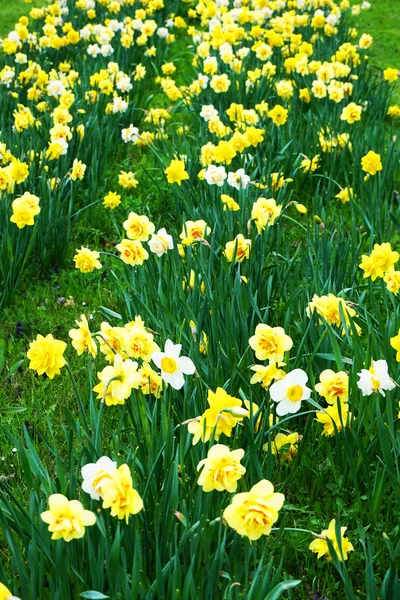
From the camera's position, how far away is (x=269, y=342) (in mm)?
1890

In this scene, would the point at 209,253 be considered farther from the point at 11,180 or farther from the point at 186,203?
the point at 11,180

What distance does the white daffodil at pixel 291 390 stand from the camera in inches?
65.1

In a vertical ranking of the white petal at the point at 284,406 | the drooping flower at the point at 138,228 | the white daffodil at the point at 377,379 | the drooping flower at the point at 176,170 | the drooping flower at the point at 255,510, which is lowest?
the drooping flower at the point at 255,510

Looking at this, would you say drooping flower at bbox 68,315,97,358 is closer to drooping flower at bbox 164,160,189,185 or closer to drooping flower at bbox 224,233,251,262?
drooping flower at bbox 224,233,251,262

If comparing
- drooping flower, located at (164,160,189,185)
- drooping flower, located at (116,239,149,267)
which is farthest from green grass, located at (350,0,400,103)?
drooping flower, located at (116,239,149,267)

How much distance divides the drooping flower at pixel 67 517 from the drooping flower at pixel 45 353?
47 centimetres

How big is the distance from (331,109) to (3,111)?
7.72ft

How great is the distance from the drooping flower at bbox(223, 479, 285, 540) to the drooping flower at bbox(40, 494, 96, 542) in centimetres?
29

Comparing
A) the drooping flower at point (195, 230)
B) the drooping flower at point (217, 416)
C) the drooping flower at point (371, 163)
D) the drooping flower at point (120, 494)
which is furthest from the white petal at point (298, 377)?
the drooping flower at point (371, 163)

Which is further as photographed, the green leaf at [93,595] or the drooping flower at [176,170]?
the drooping flower at [176,170]

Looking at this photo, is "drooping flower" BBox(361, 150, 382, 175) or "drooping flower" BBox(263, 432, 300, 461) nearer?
"drooping flower" BBox(263, 432, 300, 461)

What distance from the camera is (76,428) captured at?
182cm

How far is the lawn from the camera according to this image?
1.50 metres

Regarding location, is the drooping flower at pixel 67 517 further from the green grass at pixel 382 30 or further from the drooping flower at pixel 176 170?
the green grass at pixel 382 30
